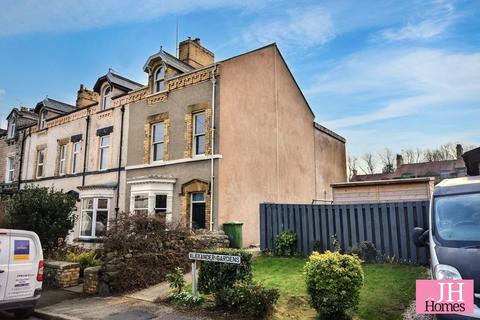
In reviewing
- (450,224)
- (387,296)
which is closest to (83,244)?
(387,296)

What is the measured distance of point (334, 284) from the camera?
19.8ft

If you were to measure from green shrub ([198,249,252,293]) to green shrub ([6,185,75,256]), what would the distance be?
25.0 ft

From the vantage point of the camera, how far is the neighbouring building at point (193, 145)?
15516mm

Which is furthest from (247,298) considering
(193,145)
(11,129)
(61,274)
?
(11,129)

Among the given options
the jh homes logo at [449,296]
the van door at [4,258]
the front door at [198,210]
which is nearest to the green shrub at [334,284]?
the jh homes logo at [449,296]

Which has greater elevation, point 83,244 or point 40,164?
point 40,164

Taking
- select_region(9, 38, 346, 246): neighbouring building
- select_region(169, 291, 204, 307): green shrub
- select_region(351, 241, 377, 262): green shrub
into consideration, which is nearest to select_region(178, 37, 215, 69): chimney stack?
select_region(9, 38, 346, 246): neighbouring building

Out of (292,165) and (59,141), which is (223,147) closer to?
(292,165)

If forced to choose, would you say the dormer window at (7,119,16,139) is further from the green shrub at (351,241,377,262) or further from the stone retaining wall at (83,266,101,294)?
the green shrub at (351,241,377,262)

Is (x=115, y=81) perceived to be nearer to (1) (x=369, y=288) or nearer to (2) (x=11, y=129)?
(2) (x=11, y=129)

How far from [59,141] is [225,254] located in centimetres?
2000

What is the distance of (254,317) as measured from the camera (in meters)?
6.80

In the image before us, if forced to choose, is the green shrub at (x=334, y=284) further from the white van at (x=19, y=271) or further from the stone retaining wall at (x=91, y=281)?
the stone retaining wall at (x=91, y=281)

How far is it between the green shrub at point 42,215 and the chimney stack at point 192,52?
9.99 meters
